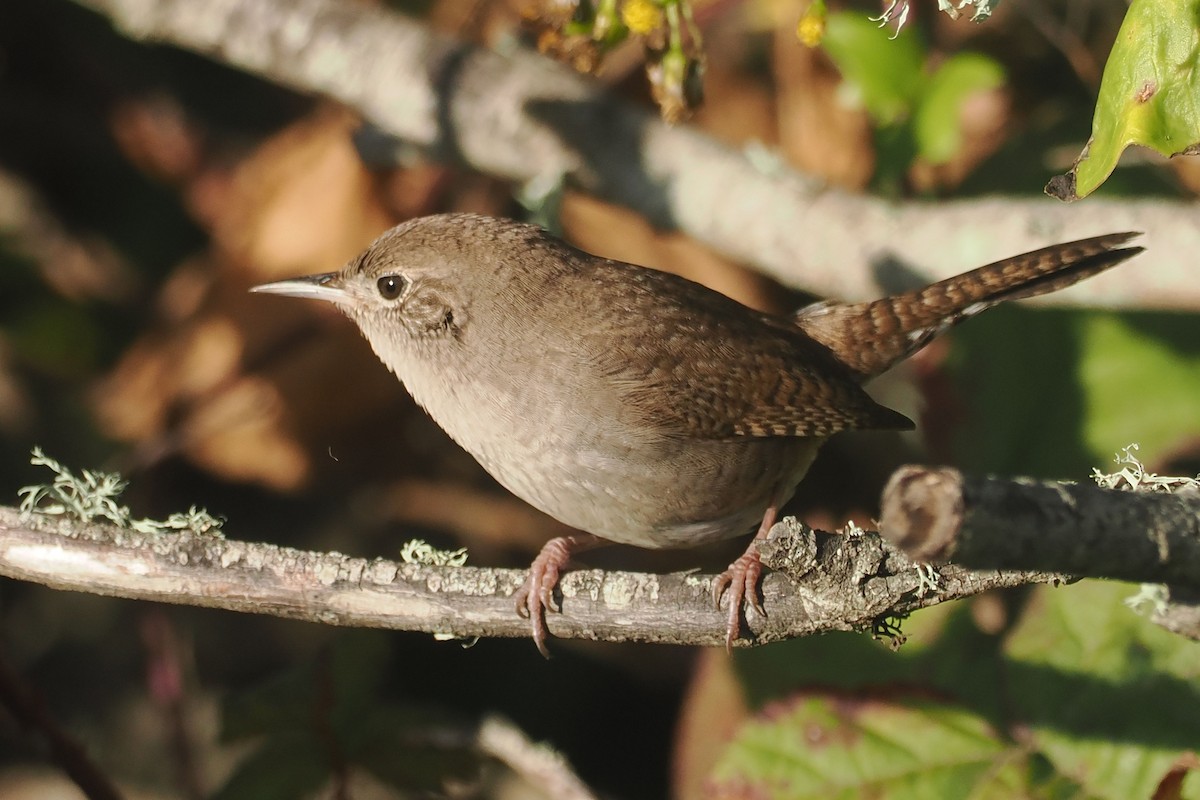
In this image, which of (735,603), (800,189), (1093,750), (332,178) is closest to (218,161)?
(332,178)

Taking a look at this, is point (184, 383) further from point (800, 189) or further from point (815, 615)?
point (815, 615)

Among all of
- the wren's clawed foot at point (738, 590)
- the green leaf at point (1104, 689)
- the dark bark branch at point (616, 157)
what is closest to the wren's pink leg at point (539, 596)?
the wren's clawed foot at point (738, 590)

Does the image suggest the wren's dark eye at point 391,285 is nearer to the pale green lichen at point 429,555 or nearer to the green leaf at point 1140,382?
the pale green lichen at point 429,555

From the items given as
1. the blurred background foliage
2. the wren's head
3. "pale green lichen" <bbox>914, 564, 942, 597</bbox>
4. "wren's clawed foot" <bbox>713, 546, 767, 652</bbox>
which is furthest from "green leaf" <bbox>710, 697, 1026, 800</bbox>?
the wren's head

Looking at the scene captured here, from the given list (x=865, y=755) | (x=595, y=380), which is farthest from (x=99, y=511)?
(x=865, y=755)

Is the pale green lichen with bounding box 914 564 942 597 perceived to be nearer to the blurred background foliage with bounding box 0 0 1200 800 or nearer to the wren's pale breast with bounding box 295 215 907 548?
the wren's pale breast with bounding box 295 215 907 548

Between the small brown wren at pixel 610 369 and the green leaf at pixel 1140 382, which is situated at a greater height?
the green leaf at pixel 1140 382
